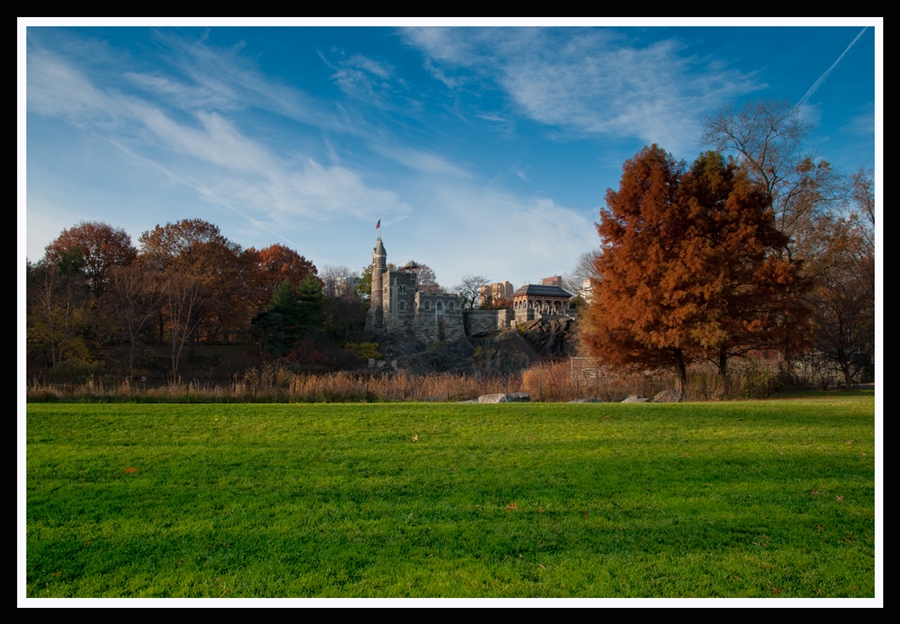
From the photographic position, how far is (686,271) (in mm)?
13492

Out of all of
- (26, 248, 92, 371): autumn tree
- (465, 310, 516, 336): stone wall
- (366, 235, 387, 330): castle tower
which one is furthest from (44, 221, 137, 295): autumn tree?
(465, 310, 516, 336): stone wall

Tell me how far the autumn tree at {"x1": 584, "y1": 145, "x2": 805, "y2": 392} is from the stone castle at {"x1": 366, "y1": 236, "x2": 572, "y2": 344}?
34.6 m

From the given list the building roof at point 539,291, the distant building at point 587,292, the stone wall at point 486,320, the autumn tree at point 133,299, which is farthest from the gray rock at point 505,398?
the building roof at point 539,291

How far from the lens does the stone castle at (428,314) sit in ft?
168

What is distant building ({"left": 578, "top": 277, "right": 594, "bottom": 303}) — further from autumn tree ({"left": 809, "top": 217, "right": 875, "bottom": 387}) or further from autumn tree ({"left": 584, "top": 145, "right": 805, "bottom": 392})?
autumn tree ({"left": 809, "top": 217, "right": 875, "bottom": 387})

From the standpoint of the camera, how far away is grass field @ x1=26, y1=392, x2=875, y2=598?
3.12 m

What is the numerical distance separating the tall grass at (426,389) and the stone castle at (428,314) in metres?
33.9

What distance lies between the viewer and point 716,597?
298 cm

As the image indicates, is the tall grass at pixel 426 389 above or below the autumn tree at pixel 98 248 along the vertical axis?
below

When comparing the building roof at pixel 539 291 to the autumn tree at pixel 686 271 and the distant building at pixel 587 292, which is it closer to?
the distant building at pixel 587 292

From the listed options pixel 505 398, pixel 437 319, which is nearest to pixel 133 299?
pixel 437 319

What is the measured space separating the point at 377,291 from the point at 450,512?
49703 millimetres
